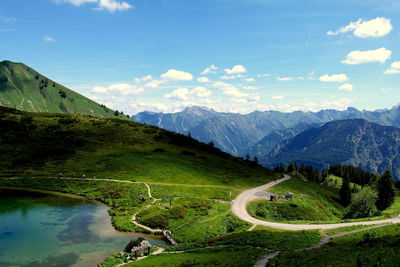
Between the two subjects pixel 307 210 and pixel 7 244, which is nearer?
pixel 7 244

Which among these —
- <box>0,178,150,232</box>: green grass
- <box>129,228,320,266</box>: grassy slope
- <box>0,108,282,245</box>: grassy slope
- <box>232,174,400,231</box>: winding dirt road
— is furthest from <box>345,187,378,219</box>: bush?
<box>0,178,150,232</box>: green grass

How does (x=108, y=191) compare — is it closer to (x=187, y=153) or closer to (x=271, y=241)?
(x=271, y=241)

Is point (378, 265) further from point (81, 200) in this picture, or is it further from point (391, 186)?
point (391, 186)

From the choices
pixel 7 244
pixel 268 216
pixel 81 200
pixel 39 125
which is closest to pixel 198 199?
pixel 268 216

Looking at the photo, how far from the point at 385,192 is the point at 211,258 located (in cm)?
10655

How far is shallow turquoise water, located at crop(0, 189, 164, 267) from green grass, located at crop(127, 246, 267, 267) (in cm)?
1134

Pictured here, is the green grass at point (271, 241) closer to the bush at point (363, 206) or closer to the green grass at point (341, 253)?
the green grass at point (341, 253)

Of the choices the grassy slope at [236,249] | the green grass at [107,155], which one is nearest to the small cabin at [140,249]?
the grassy slope at [236,249]

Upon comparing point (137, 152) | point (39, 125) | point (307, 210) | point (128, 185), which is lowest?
point (307, 210)

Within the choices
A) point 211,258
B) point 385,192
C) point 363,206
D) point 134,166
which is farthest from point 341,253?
point 385,192

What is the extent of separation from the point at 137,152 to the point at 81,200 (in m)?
56.9

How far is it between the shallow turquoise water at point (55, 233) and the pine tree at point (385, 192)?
100 m

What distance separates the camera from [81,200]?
7869cm

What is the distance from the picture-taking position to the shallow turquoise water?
43.3 meters
